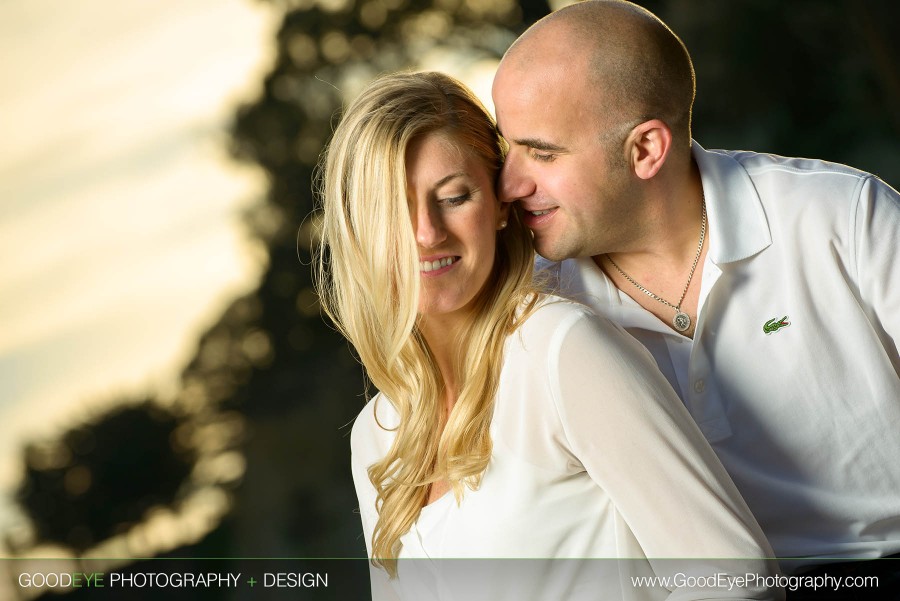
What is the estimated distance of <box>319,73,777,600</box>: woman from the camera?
1.45m

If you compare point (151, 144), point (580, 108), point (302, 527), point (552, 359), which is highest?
point (580, 108)

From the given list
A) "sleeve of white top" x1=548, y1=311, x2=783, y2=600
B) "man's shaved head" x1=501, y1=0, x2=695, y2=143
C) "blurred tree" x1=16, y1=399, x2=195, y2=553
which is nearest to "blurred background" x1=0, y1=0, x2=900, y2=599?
"blurred tree" x1=16, y1=399, x2=195, y2=553

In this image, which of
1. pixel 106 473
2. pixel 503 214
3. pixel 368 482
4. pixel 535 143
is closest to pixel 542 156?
pixel 535 143

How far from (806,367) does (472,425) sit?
24.7 inches

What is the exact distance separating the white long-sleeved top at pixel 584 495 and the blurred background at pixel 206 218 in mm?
3768

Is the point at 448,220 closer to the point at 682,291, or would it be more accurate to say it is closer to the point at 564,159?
the point at 564,159

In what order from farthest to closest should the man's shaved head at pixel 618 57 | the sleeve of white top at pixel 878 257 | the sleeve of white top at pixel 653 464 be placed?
the man's shaved head at pixel 618 57 < the sleeve of white top at pixel 878 257 < the sleeve of white top at pixel 653 464

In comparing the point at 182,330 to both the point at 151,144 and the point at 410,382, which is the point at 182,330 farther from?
the point at 410,382

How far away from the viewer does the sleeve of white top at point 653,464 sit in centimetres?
143

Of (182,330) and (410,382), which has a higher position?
(410,382)

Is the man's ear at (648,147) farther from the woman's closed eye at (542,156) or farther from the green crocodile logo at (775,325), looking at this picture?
the green crocodile logo at (775,325)

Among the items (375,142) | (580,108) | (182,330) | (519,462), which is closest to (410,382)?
(519,462)

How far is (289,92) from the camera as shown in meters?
5.76

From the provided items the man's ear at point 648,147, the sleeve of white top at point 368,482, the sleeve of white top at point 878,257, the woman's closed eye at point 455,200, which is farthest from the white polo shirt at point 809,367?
the sleeve of white top at point 368,482
